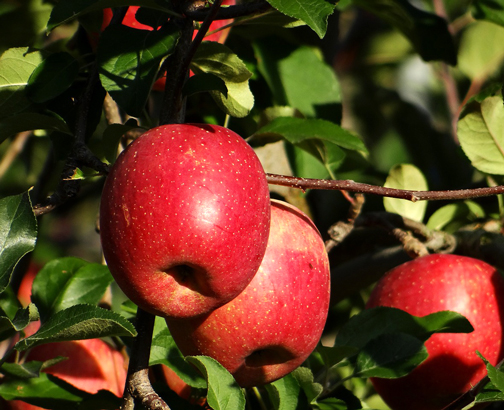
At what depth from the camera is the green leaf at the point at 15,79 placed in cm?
87

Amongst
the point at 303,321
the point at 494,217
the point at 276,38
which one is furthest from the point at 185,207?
the point at 494,217

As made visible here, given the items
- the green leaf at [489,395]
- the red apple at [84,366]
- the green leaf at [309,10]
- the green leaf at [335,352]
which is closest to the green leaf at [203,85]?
the green leaf at [309,10]

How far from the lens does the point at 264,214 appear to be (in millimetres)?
715

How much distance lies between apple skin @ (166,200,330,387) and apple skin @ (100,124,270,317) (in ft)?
0.23

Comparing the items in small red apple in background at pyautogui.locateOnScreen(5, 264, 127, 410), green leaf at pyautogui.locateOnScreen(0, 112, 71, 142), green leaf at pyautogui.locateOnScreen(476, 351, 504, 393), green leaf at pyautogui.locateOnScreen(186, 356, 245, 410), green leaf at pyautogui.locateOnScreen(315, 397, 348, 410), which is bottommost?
small red apple in background at pyautogui.locateOnScreen(5, 264, 127, 410)

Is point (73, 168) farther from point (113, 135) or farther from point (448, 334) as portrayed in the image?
point (448, 334)

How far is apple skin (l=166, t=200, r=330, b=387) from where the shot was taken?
78 cm

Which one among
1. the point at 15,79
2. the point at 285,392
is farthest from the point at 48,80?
the point at 285,392

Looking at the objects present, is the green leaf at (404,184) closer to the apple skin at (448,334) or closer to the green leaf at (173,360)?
the apple skin at (448,334)

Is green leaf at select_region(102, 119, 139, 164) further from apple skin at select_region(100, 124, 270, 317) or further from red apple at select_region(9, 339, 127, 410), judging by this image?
red apple at select_region(9, 339, 127, 410)

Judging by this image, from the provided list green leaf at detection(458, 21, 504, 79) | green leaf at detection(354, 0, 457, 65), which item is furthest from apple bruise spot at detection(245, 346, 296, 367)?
green leaf at detection(458, 21, 504, 79)

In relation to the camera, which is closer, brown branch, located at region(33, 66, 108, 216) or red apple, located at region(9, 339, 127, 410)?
brown branch, located at region(33, 66, 108, 216)

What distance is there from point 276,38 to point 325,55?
0.92ft

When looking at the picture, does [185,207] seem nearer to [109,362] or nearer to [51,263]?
[51,263]
